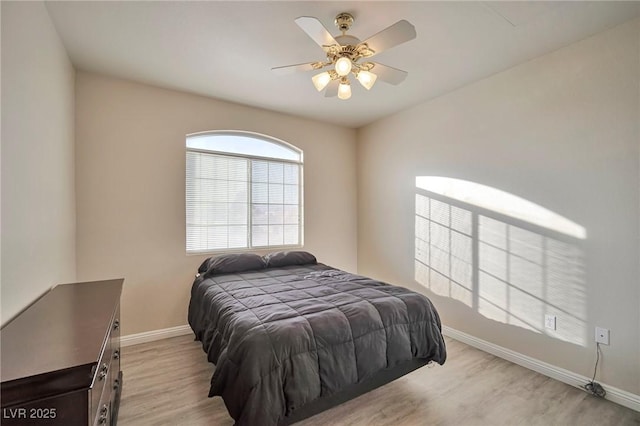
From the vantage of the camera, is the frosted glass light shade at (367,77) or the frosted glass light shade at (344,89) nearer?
the frosted glass light shade at (367,77)

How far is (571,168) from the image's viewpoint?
7.78 ft

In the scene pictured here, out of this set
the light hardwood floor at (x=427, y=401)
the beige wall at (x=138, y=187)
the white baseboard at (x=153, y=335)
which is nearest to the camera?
the light hardwood floor at (x=427, y=401)

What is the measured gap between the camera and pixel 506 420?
1893mm

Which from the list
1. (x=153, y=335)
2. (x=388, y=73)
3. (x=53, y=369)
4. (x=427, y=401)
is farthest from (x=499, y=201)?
(x=153, y=335)

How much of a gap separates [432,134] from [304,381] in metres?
3.02

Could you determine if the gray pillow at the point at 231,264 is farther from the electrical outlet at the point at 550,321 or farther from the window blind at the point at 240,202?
the electrical outlet at the point at 550,321

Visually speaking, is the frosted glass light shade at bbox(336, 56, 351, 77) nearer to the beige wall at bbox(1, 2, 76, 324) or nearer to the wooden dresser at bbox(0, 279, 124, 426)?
the beige wall at bbox(1, 2, 76, 324)

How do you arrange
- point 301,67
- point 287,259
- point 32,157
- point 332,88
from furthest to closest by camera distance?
point 287,259
point 332,88
point 301,67
point 32,157

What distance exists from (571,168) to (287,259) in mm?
2895

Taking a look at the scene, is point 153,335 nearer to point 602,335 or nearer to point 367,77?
point 367,77

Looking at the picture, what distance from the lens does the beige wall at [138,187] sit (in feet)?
9.34

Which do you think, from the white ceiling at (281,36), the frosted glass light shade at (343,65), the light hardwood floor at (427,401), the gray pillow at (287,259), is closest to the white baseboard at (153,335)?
the light hardwood floor at (427,401)

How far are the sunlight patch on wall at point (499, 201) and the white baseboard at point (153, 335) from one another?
3.30 m

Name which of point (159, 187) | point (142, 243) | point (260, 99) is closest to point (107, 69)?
point (159, 187)
